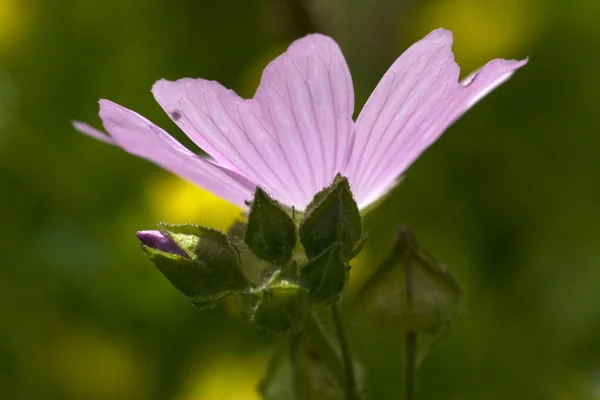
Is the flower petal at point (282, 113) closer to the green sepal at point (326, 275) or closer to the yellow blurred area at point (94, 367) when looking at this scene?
the green sepal at point (326, 275)

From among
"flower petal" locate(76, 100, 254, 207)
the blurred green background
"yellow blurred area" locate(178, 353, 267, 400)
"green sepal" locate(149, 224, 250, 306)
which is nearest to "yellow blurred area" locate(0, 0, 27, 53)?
the blurred green background

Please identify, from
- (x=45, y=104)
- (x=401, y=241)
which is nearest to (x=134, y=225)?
(x=45, y=104)

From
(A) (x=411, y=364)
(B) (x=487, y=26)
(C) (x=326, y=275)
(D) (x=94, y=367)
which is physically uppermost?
(B) (x=487, y=26)

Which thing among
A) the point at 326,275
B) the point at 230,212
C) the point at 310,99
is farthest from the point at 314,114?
the point at 230,212

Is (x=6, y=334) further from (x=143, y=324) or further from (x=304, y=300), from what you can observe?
(x=304, y=300)

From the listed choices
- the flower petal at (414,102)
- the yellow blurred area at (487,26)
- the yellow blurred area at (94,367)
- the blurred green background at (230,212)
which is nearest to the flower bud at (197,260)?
the flower petal at (414,102)

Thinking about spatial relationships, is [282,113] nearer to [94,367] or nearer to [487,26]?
[94,367]
